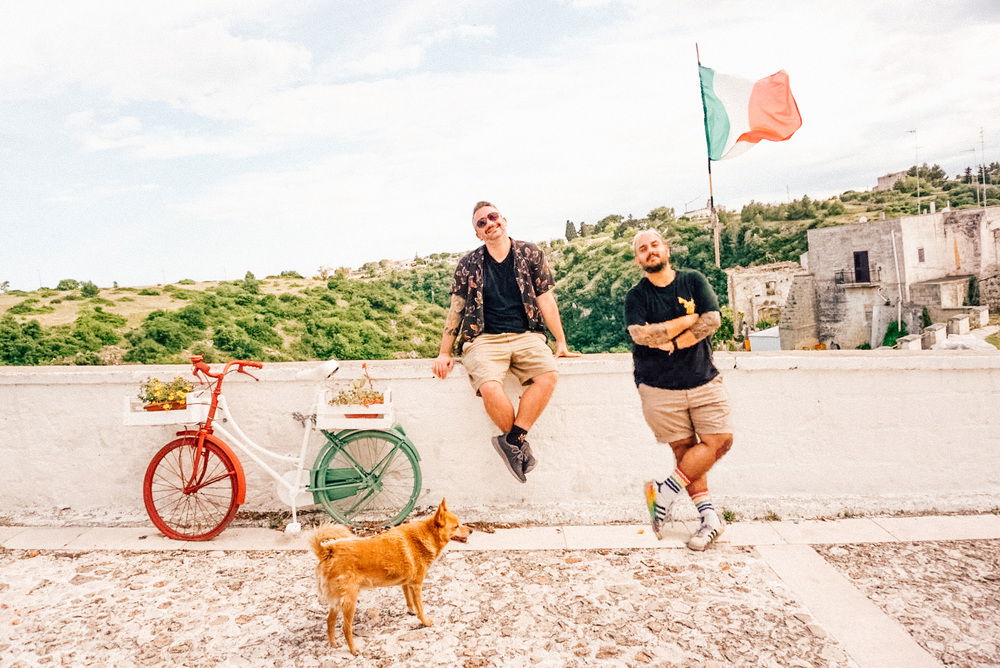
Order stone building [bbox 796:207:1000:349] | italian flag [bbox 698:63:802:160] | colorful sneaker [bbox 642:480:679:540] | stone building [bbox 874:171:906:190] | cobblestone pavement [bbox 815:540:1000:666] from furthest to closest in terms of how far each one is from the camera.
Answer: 1. stone building [bbox 874:171:906:190]
2. stone building [bbox 796:207:1000:349]
3. italian flag [bbox 698:63:802:160]
4. colorful sneaker [bbox 642:480:679:540]
5. cobblestone pavement [bbox 815:540:1000:666]

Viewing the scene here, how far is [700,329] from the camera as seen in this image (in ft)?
11.9

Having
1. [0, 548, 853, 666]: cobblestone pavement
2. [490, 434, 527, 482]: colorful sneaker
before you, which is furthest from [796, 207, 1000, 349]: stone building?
[0, 548, 853, 666]: cobblestone pavement

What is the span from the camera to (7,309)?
30000 millimetres

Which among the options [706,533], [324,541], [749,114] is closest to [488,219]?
[324,541]

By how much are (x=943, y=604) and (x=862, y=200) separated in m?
104

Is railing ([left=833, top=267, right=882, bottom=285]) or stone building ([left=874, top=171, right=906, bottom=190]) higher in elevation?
stone building ([left=874, top=171, right=906, bottom=190])

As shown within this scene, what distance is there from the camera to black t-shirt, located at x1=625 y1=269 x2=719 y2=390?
368 centimetres

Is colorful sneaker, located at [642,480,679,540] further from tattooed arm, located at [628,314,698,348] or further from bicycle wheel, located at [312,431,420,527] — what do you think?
bicycle wheel, located at [312,431,420,527]

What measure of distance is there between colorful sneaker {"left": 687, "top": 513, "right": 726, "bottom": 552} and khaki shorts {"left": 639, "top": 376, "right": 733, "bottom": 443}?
520mm

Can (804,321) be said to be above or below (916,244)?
below

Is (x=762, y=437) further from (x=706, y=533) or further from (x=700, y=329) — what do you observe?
(x=700, y=329)

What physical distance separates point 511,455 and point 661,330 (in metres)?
1.22

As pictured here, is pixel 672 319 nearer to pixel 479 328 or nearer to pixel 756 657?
pixel 479 328

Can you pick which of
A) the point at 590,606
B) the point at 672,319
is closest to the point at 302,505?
the point at 590,606
